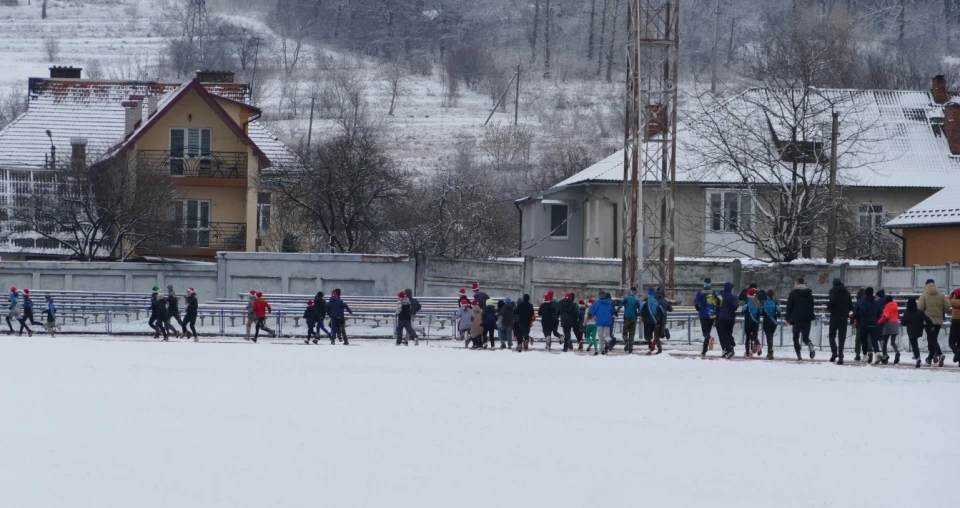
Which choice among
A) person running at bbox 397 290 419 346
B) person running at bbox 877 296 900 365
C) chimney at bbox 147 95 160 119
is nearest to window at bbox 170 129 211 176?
chimney at bbox 147 95 160 119

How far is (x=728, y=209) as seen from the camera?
4812cm

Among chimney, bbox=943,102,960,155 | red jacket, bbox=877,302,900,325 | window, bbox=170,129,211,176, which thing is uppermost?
chimney, bbox=943,102,960,155

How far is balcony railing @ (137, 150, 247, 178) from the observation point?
5078 cm

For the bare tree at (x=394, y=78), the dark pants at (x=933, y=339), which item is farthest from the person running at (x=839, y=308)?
the bare tree at (x=394, y=78)

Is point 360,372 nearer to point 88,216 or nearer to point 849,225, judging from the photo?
point 88,216

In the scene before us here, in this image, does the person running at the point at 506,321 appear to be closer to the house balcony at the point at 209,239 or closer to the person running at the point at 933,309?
the person running at the point at 933,309

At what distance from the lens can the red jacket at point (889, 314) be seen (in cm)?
2572

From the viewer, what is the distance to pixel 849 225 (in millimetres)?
49469

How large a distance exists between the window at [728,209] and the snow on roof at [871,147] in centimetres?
59

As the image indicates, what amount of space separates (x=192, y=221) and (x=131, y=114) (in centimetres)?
616

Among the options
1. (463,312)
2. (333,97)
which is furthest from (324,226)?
(333,97)

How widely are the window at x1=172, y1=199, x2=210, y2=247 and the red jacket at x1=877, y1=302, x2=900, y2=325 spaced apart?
96.0 feet

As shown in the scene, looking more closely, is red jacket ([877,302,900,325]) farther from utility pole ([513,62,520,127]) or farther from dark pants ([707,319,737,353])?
utility pole ([513,62,520,127])

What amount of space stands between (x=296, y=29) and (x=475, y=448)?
5162 inches
